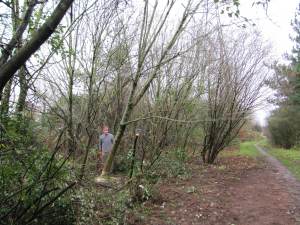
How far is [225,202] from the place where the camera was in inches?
301

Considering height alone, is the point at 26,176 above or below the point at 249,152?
below

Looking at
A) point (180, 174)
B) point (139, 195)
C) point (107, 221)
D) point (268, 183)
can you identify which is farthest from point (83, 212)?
point (268, 183)

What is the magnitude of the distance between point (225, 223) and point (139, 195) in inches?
79.4

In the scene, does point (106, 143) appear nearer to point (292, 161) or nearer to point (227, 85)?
point (227, 85)

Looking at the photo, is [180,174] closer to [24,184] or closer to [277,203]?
[277,203]

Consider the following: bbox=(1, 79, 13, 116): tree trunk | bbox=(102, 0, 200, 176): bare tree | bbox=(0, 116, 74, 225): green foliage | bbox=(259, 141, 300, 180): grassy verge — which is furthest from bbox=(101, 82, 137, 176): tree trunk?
bbox=(259, 141, 300, 180): grassy verge

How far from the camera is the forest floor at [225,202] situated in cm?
634

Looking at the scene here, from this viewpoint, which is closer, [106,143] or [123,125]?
[123,125]

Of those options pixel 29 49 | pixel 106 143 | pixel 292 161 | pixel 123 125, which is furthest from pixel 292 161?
pixel 29 49

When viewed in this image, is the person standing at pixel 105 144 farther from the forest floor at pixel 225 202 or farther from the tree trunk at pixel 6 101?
the tree trunk at pixel 6 101

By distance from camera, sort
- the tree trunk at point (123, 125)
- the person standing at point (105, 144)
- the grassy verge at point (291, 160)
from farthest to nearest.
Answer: the grassy verge at point (291, 160) < the person standing at point (105, 144) < the tree trunk at point (123, 125)

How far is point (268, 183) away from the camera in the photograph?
1042cm

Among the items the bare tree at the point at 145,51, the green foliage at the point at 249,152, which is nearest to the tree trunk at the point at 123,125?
the bare tree at the point at 145,51

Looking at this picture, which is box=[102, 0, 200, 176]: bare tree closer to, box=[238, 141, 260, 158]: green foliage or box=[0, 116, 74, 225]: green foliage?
box=[0, 116, 74, 225]: green foliage
